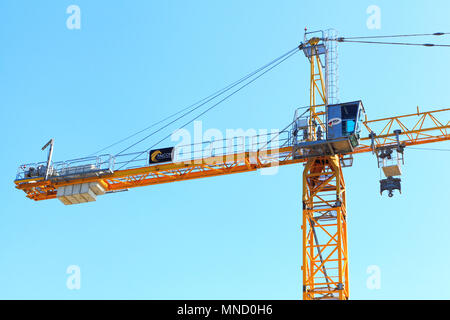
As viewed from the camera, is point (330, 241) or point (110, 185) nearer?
point (330, 241)

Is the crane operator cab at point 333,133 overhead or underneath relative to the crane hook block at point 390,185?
overhead

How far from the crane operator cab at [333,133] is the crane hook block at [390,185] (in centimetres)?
286

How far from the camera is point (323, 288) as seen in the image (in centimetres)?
4266

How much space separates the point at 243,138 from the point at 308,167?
4530 millimetres

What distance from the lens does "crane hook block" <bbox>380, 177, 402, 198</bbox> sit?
43.6m

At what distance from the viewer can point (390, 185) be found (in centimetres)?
4372

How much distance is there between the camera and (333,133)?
4400 cm

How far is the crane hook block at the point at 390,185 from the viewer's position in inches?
1715

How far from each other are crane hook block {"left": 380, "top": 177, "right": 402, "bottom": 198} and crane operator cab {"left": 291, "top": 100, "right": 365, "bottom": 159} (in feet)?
9.38

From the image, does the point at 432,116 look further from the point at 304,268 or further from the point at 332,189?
the point at 304,268

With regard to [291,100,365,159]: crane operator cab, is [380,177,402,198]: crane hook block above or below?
below

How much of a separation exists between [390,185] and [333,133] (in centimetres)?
471
